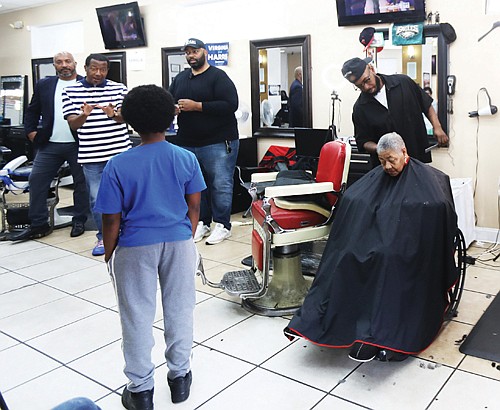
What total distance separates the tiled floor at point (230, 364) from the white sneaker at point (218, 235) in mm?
854

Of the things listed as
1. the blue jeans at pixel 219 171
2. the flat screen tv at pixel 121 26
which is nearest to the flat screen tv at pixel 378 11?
the blue jeans at pixel 219 171

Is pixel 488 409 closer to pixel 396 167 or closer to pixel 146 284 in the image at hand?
pixel 396 167

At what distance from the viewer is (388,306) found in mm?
2080

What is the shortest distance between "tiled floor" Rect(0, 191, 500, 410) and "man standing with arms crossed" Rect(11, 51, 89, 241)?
1246 millimetres

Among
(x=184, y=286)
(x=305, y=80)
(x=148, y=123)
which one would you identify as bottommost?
(x=184, y=286)

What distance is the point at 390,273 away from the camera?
6.95 feet

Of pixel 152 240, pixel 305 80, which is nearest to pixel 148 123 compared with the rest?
pixel 152 240

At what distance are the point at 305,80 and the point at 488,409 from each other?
10.7 feet

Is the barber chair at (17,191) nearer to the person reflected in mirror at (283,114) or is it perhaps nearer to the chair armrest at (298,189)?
the person reflected in mirror at (283,114)

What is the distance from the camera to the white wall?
3.72m

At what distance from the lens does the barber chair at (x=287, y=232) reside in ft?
8.53

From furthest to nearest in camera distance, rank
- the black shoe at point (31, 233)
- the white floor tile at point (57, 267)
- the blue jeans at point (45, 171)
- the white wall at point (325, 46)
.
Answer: the black shoe at point (31, 233)
the blue jeans at point (45, 171)
the white wall at point (325, 46)
the white floor tile at point (57, 267)

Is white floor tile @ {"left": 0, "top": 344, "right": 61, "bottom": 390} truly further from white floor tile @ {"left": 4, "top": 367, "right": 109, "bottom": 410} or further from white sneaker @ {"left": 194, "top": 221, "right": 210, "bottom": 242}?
white sneaker @ {"left": 194, "top": 221, "right": 210, "bottom": 242}

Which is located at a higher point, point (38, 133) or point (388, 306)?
point (38, 133)
